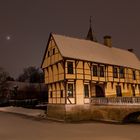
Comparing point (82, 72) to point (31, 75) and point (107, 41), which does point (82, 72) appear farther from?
point (31, 75)

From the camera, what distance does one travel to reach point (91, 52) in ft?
81.1

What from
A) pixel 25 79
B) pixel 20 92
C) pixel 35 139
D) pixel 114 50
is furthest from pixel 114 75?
pixel 25 79

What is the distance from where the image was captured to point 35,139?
12.4m

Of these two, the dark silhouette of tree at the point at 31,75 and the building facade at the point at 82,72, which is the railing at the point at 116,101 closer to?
the building facade at the point at 82,72

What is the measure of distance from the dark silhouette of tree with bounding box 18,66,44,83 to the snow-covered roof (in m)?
42.2

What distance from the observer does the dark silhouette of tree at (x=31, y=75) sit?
6956cm

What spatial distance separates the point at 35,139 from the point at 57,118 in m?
9.68

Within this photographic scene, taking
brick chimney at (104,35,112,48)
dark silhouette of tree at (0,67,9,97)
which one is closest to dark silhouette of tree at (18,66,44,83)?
dark silhouette of tree at (0,67,9,97)

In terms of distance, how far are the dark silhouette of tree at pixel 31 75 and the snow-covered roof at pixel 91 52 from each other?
1662 inches

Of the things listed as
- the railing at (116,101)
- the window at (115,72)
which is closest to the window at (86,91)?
the railing at (116,101)

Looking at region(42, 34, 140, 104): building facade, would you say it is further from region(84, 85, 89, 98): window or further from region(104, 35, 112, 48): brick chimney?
region(104, 35, 112, 48): brick chimney

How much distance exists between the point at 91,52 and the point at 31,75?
160 feet

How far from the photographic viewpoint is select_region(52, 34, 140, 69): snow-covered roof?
22.5 meters

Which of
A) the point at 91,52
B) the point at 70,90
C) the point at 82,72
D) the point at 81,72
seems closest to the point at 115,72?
the point at 91,52
